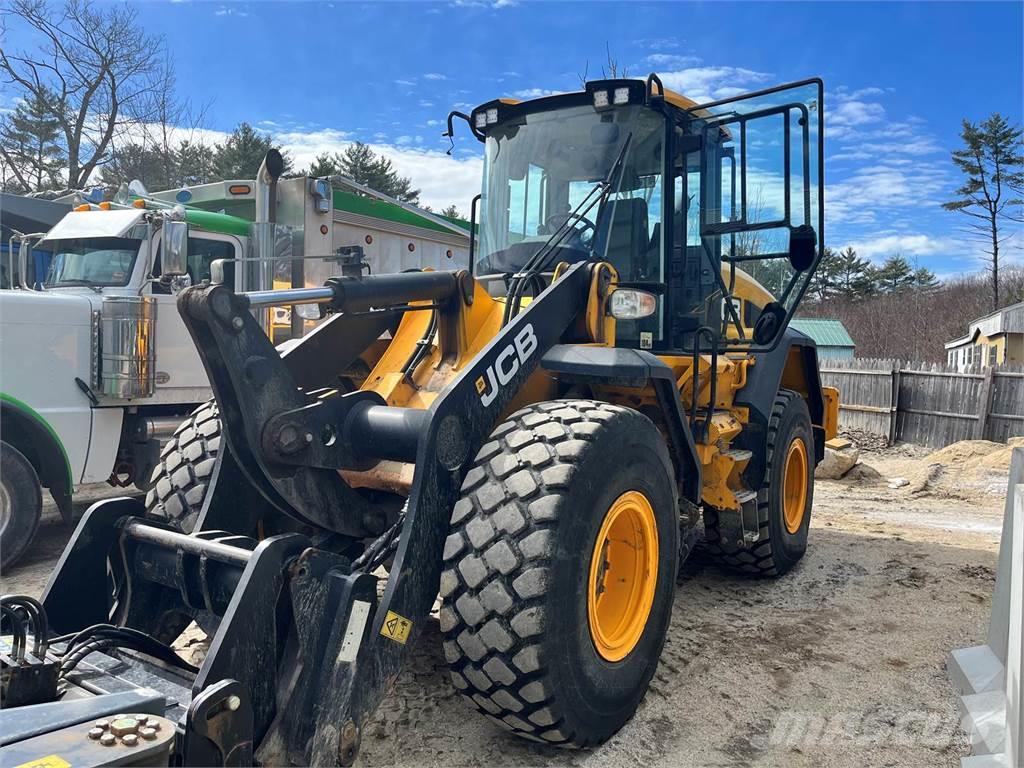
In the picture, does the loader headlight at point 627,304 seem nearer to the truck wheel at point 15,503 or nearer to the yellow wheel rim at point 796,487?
the yellow wheel rim at point 796,487

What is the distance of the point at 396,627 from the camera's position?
267cm

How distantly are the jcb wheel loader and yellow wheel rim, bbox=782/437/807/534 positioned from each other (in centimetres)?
108

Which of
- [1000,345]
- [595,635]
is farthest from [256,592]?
[1000,345]

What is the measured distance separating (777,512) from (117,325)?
5.06 meters

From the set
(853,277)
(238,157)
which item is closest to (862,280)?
(853,277)

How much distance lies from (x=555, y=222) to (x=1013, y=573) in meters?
2.64

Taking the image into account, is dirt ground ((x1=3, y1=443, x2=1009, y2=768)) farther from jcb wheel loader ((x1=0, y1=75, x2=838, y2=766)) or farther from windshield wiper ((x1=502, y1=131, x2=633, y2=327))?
windshield wiper ((x1=502, y1=131, x2=633, y2=327))

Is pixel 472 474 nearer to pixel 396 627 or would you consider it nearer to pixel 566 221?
pixel 396 627

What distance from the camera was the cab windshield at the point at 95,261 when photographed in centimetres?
669

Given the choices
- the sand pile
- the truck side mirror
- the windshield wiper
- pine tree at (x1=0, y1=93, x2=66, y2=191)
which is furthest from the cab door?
pine tree at (x1=0, y1=93, x2=66, y2=191)

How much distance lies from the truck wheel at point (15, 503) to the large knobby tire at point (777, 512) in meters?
4.66

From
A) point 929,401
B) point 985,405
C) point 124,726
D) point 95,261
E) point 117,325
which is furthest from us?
point 929,401

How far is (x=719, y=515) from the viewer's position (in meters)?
5.20

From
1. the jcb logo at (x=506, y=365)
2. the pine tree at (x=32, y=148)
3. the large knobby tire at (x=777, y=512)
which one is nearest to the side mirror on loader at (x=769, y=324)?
the large knobby tire at (x=777, y=512)
